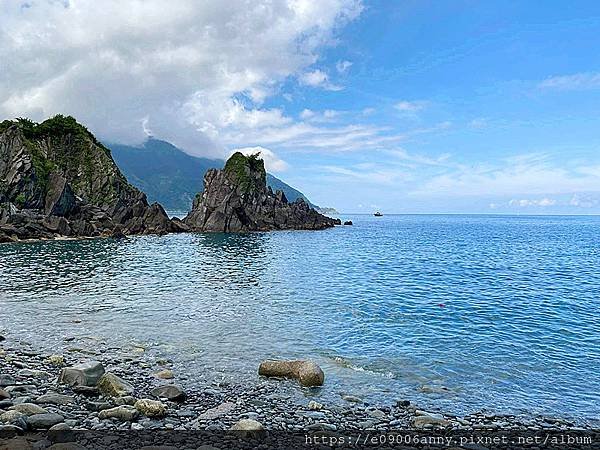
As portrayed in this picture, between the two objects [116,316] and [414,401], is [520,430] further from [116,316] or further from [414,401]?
[116,316]

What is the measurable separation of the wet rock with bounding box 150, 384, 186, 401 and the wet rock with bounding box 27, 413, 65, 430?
3.36 meters

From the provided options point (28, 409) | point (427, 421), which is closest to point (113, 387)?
point (28, 409)

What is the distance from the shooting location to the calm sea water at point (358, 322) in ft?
58.4

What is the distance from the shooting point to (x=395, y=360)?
Result: 2056cm

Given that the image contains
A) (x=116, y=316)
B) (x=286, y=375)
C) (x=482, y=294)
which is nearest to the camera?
(x=286, y=375)

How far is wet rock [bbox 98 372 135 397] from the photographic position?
1469 centimetres

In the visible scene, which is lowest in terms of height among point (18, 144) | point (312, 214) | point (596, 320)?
point (596, 320)

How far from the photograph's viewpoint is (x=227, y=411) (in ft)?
45.1

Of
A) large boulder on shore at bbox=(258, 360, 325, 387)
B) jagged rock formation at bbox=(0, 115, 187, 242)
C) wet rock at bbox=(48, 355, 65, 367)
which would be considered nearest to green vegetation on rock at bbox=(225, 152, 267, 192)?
jagged rock formation at bbox=(0, 115, 187, 242)

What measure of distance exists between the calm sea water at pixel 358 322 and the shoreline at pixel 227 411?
1.08m

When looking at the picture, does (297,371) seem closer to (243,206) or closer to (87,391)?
(87,391)

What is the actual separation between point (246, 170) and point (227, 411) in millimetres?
154620

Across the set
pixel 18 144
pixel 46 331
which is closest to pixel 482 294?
pixel 46 331

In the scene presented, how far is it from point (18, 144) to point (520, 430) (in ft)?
425
